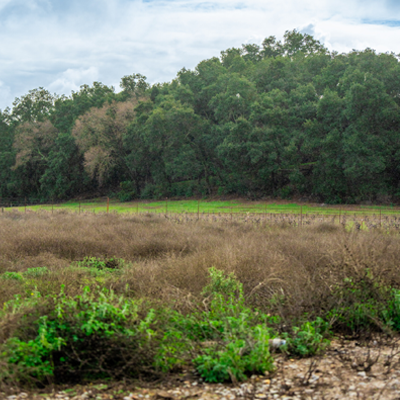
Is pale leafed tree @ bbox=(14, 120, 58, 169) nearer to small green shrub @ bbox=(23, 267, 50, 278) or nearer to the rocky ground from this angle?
small green shrub @ bbox=(23, 267, 50, 278)

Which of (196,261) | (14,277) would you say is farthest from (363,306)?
(14,277)

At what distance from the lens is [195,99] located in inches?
2132

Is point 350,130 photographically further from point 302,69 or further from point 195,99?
point 195,99

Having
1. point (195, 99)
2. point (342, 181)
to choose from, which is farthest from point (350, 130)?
point (195, 99)

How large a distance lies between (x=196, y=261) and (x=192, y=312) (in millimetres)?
2585

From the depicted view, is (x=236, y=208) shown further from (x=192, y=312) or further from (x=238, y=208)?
(x=192, y=312)

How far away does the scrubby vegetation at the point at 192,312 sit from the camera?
207 inches

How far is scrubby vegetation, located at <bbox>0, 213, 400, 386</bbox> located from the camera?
5.25 meters

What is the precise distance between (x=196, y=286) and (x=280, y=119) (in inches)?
1459

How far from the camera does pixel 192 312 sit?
6.68 metres

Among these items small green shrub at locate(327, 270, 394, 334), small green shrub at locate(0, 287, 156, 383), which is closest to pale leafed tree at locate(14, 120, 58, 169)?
small green shrub at locate(327, 270, 394, 334)

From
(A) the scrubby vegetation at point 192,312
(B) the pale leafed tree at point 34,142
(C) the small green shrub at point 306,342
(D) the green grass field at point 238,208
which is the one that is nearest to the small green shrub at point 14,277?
(A) the scrubby vegetation at point 192,312

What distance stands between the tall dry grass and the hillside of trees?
26.0 meters

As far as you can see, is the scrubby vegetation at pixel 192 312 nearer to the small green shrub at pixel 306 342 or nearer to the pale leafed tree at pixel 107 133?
the small green shrub at pixel 306 342
